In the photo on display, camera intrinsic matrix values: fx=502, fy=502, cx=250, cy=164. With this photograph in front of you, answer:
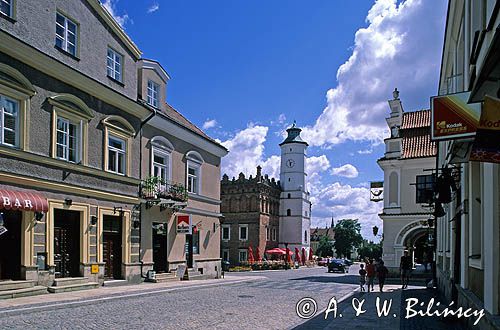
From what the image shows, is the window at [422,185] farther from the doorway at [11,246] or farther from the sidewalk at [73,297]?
the doorway at [11,246]

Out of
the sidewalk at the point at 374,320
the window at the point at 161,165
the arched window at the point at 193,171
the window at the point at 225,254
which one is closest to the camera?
the sidewalk at the point at 374,320

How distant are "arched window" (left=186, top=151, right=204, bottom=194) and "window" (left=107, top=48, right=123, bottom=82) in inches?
288

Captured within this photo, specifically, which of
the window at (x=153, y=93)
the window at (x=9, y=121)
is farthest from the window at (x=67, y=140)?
the window at (x=153, y=93)

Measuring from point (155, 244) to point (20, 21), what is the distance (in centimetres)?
1322

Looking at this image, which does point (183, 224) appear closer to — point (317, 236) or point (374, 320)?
point (374, 320)

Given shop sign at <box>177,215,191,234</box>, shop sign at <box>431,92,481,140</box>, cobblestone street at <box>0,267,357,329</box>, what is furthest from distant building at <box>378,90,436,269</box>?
shop sign at <box>431,92,481,140</box>

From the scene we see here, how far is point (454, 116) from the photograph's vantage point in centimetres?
815

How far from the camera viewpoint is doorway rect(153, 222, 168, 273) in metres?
26.0

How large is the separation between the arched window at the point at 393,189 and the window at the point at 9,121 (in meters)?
26.9

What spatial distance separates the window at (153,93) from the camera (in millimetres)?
26766

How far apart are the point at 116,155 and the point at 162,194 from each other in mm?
3538

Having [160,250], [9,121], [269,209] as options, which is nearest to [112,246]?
[160,250]

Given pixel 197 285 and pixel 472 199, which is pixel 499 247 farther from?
pixel 197 285

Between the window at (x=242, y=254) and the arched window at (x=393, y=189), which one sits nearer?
the arched window at (x=393, y=189)
